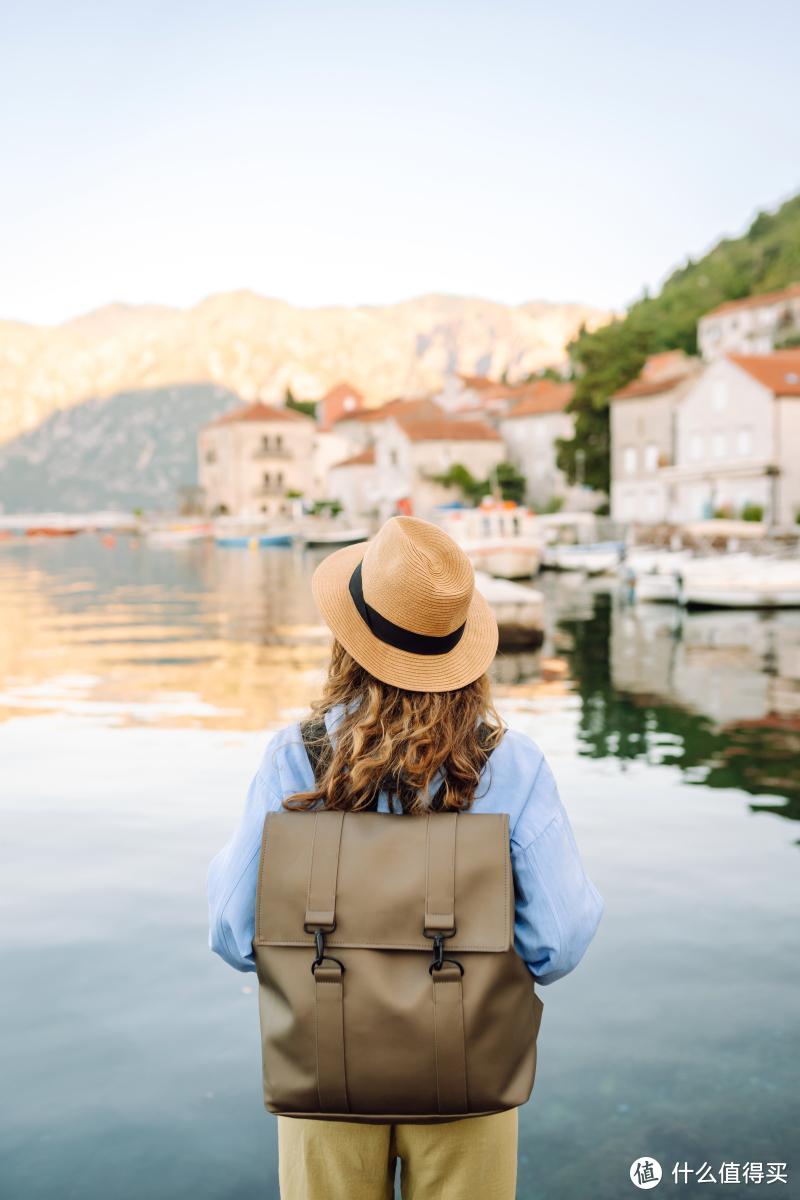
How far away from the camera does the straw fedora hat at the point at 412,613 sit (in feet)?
7.63

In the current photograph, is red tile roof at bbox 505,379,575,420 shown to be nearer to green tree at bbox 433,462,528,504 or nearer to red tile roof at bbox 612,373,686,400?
green tree at bbox 433,462,528,504

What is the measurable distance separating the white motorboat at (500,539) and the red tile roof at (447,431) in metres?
39.1

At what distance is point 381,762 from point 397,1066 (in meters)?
0.58

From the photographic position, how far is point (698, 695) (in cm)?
1703

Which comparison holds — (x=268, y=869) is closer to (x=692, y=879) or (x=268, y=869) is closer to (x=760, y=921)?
(x=760, y=921)

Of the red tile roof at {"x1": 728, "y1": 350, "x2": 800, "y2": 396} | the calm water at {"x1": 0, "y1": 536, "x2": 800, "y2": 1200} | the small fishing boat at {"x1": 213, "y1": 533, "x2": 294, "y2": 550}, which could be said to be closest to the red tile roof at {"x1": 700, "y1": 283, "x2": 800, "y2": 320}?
the red tile roof at {"x1": 728, "y1": 350, "x2": 800, "y2": 396}

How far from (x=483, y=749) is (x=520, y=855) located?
23 cm

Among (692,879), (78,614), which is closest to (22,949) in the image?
(692,879)

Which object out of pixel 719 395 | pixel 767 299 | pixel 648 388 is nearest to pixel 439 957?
pixel 719 395

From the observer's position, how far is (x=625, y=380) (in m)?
70.9

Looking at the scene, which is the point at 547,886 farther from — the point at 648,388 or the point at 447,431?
the point at 447,431

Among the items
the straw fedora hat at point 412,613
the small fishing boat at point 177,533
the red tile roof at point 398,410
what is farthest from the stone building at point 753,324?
the straw fedora hat at point 412,613

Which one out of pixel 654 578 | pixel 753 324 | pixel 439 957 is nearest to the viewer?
pixel 439 957

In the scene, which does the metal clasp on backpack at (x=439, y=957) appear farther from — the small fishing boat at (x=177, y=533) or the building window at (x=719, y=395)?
the small fishing boat at (x=177, y=533)
